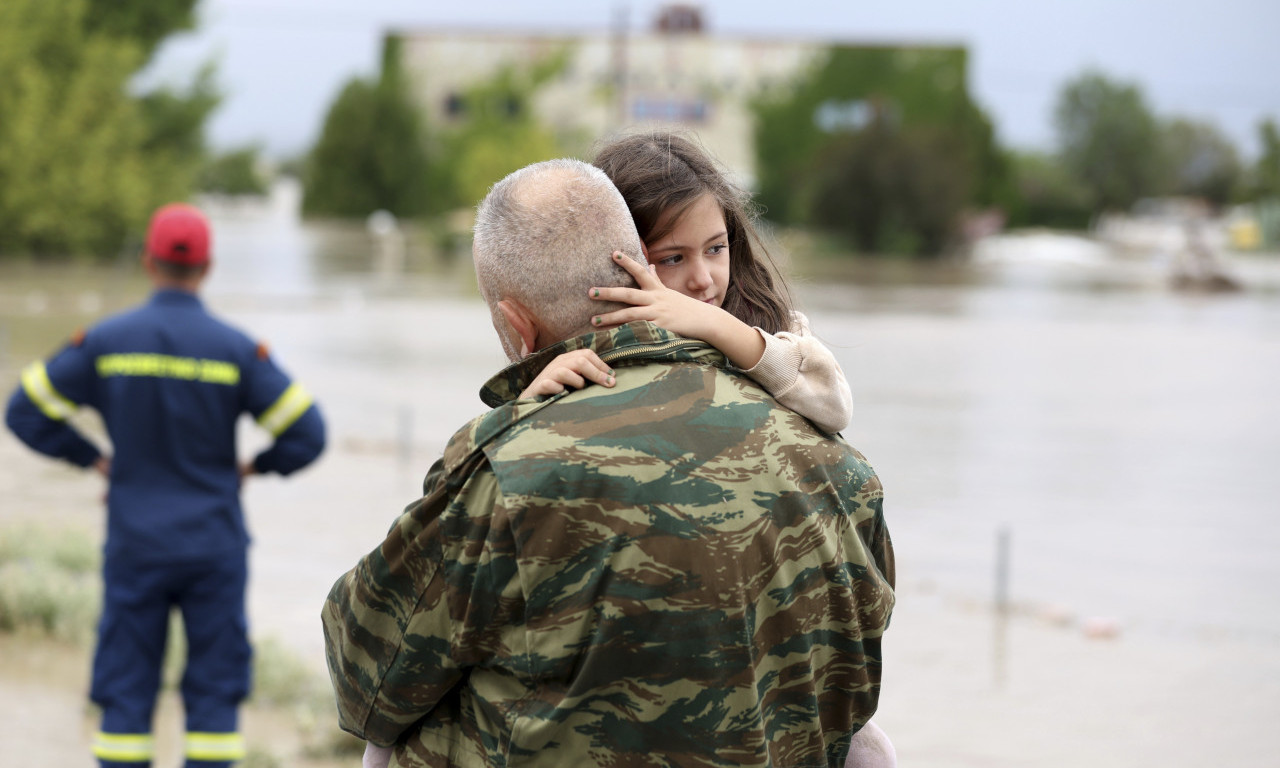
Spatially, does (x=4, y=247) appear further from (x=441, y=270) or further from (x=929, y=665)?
(x=929, y=665)

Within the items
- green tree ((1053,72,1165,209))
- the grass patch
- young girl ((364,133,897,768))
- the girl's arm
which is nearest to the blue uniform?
the grass patch

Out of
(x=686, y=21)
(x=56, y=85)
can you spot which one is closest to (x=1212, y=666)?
(x=56, y=85)

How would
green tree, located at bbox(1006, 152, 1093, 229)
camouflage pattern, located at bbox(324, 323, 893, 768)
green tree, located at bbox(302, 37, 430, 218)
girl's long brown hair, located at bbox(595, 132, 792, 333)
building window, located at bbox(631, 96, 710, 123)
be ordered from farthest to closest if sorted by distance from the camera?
green tree, located at bbox(1006, 152, 1093, 229), building window, located at bbox(631, 96, 710, 123), green tree, located at bbox(302, 37, 430, 218), girl's long brown hair, located at bbox(595, 132, 792, 333), camouflage pattern, located at bbox(324, 323, 893, 768)

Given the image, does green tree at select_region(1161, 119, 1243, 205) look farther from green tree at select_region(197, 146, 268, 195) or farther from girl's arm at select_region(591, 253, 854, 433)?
girl's arm at select_region(591, 253, 854, 433)

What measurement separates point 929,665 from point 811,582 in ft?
15.7

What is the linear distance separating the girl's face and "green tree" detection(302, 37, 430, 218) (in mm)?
62872

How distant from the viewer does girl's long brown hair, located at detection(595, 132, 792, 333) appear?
231cm

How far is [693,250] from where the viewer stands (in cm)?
235

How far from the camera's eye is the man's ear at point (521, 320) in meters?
1.94

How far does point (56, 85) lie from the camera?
32.2 meters

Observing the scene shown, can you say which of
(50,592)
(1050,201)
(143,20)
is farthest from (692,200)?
(1050,201)

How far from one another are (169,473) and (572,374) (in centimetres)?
284

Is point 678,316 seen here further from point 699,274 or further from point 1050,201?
point 1050,201

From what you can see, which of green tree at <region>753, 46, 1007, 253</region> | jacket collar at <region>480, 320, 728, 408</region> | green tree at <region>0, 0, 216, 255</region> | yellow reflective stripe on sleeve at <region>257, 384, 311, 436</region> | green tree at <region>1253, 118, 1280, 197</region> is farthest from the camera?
green tree at <region>1253, 118, 1280, 197</region>
